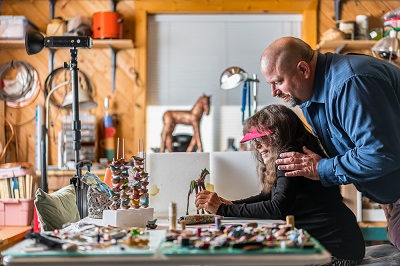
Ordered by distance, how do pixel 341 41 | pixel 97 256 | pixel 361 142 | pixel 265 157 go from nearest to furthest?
1. pixel 97 256
2. pixel 361 142
3. pixel 265 157
4. pixel 341 41

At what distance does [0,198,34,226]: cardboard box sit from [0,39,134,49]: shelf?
4.26ft

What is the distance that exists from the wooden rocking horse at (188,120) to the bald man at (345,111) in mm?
2334

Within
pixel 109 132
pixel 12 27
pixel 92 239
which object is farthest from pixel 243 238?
pixel 12 27

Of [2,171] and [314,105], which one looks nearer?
[314,105]

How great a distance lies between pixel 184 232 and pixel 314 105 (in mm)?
966

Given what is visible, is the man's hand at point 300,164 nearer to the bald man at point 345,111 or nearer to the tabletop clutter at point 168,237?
the bald man at point 345,111

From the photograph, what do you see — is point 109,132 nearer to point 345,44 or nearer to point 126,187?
point 345,44

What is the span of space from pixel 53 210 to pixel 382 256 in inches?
58.3

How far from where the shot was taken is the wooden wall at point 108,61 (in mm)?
5152

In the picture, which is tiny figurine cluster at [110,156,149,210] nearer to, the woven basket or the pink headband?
the woven basket

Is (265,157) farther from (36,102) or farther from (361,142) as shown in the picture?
(36,102)

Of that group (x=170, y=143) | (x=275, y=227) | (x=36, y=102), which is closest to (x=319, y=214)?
(x=275, y=227)

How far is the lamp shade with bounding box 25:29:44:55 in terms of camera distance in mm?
3186

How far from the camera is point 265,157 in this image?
2629mm
